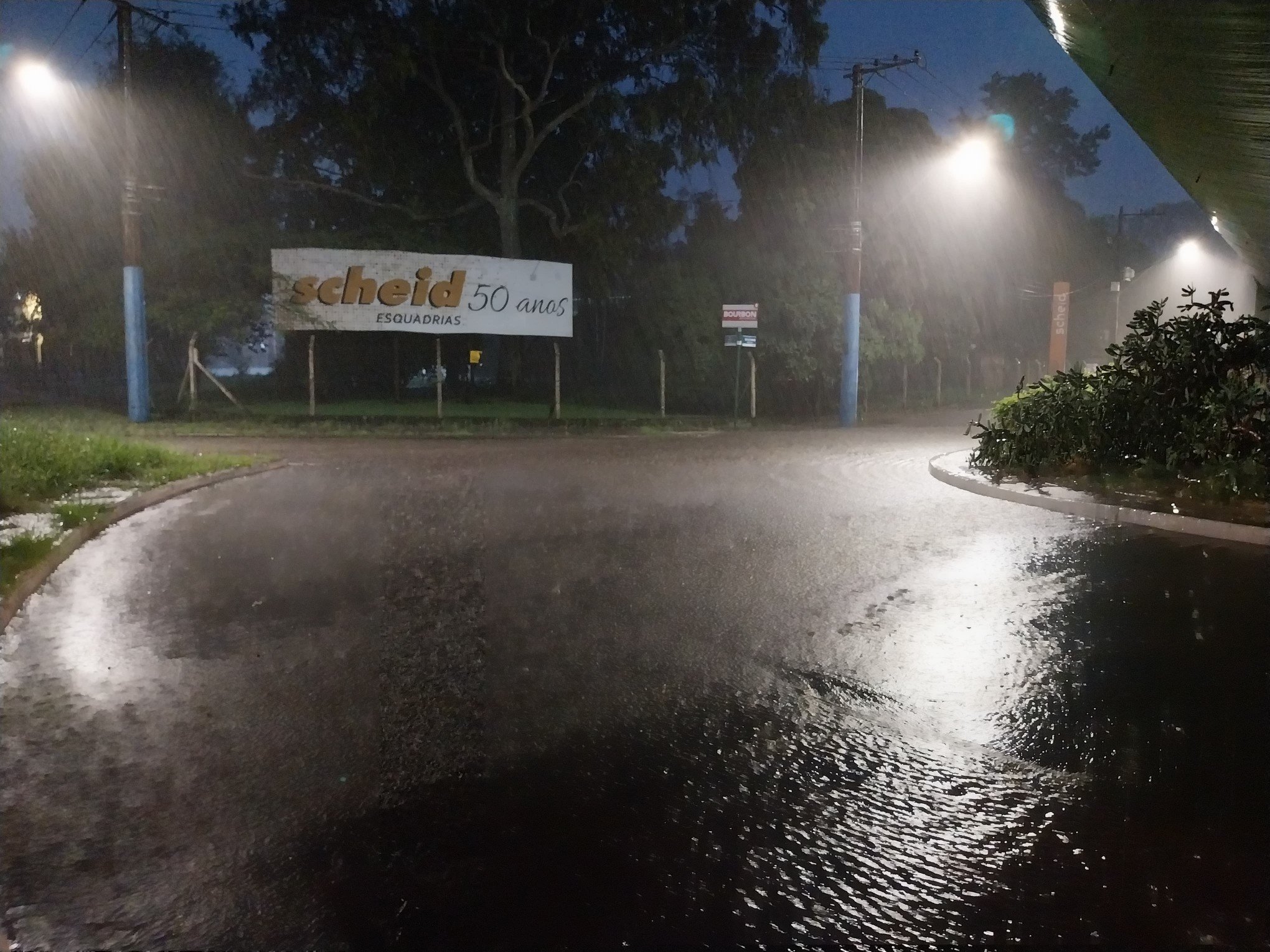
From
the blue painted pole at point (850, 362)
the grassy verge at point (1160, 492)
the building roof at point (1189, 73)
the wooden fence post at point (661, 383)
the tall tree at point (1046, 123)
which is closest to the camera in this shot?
the building roof at point (1189, 73)

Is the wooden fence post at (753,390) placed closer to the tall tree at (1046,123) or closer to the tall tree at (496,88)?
the tall tree at (496,88)

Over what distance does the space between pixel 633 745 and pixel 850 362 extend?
23312mm

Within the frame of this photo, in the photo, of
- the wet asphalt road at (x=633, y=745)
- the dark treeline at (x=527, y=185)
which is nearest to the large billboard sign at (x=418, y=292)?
the dark treeline at (x=527, y=185)

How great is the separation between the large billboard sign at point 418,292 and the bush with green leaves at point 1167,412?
50.9ft

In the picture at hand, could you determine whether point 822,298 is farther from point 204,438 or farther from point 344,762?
point 344,762

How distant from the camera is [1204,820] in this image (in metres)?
4.40

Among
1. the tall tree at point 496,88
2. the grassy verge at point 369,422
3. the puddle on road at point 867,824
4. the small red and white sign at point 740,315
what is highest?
the tall tree at point 496,88

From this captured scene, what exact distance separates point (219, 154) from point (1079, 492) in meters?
27.3

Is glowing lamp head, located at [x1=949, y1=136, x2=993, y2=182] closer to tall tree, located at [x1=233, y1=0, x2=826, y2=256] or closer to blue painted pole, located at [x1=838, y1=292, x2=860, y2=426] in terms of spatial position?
blue painted pole, located at [x1=838, y1=292, x2=860, y2=426]

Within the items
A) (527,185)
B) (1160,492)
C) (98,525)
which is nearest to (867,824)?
(98,525)

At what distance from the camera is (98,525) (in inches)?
436

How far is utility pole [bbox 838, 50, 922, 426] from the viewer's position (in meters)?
25.8

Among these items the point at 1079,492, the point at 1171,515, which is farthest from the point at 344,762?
the point at 1079,492

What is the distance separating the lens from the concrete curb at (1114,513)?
1106 centimetres
